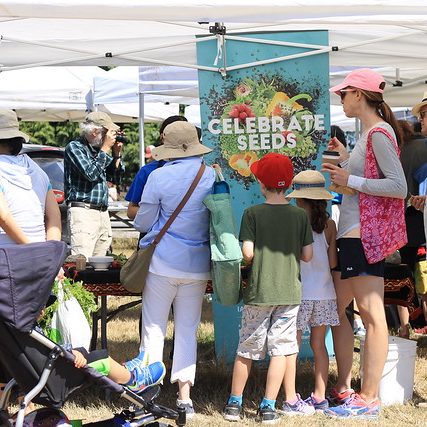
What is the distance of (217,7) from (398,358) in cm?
250

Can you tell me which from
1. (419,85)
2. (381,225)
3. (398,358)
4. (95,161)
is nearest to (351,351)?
(398,358)

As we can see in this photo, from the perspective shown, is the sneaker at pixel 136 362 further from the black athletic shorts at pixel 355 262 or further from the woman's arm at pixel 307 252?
the black athletic shorts at pixel 355 262

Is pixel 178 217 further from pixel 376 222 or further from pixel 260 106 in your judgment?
pixel 260 106

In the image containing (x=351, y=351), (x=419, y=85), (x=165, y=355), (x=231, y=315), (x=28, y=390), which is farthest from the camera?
(x=419, y=85)

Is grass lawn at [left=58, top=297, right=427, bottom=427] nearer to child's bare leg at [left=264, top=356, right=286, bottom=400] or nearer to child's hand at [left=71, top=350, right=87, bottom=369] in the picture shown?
child's bare leg at [left=264, top=356, right=286, bottom=400]

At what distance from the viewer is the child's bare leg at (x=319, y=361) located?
19.0 feet

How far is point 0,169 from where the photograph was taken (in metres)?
5.11

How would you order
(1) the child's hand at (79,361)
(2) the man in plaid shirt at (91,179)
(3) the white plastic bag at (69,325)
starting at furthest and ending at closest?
1. (2) the man in plaid shirt at (91,179)
2. (3) the white plastic bag at (69,325)
3. (1) the child's hand at (79,361)

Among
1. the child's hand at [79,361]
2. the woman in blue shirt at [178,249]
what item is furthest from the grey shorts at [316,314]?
the child's hand at [79,361]

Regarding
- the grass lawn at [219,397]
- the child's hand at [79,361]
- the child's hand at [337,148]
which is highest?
the child's hand at [337,148]

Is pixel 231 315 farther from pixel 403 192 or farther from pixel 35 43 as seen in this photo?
pixel 35 43

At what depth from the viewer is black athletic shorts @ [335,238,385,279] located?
5387 mm

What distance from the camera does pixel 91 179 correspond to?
7656 millimetres

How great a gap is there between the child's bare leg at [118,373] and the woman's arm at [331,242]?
5.28ft
